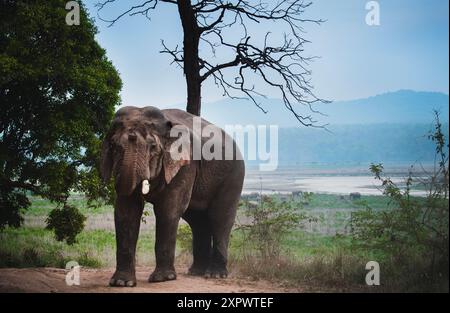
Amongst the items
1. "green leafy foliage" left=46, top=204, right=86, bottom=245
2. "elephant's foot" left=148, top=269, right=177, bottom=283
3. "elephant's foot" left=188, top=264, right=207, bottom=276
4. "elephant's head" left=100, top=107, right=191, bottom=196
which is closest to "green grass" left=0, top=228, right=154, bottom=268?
"green leafy foliage" left=46, top=204, right=86, bottom=245

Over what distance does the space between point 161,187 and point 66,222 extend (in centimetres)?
562

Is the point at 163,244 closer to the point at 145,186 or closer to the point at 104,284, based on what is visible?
the point at 104,284

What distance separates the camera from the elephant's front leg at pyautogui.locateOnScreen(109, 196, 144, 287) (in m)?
9.34

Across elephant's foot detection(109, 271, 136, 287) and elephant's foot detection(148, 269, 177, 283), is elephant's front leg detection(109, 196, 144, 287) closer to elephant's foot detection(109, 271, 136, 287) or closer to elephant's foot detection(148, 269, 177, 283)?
elephant's foot detection(109, 271, 136, 287)

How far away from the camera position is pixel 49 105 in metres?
13.9

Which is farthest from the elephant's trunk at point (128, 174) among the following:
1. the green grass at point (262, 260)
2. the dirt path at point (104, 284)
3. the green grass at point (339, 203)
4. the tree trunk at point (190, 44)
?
the green grass at point (339, 203)

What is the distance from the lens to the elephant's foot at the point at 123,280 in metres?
9.21

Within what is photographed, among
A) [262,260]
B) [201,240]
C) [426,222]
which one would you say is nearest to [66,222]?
[201,240]

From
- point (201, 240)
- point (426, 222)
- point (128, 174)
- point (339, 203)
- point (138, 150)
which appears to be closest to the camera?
point (128, 174)

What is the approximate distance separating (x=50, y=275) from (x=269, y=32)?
7582 mm

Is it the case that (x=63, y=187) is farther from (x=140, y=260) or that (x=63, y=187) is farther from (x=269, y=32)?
(x=269, y=32)

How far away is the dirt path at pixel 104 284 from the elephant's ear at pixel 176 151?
5.43 feet

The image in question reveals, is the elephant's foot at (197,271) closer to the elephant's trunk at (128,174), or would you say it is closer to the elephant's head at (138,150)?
the elephant's head at (138,150)
